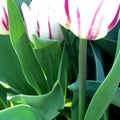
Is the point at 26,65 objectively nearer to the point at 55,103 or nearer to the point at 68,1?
the point at 55,103

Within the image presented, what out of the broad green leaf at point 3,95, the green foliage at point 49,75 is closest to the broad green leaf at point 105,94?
the green foliage at point 49,75

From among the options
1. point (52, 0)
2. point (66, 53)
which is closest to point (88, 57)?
point (66, 53)

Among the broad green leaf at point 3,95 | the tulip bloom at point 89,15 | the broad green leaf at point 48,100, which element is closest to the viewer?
the tulip bloom at point 89,15

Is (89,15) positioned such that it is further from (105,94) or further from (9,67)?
(9,67)

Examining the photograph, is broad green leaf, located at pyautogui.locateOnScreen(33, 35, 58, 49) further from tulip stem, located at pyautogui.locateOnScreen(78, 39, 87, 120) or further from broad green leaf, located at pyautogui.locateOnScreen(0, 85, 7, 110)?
broad green leaf, located at pyautogui.locateOnScreen(0, 85, 7, 110)

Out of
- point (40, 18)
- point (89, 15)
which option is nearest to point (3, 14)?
point (40, 18)

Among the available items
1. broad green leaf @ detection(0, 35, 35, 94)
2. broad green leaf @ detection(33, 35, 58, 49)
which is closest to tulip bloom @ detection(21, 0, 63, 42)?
broad green leaf @ detection(33, 35, 58, 49)

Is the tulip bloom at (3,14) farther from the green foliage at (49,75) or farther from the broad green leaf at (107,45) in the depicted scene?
the broad green leaf at (107,45)
